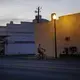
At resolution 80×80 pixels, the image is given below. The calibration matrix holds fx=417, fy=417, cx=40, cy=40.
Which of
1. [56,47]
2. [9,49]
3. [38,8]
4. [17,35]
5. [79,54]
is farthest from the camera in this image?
→ [38,8]

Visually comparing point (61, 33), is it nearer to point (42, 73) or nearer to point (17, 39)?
point (42, 73)

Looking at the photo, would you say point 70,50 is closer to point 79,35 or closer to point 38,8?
point 79,35

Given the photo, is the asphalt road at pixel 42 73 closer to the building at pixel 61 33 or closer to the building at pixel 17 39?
the building at pixel 61 33

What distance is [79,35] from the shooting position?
4206 cm

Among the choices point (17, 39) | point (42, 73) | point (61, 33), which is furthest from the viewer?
point (17, 39)

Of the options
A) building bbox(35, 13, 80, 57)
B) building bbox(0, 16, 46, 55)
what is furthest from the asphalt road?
building bbox(0, 16, 46, 55)

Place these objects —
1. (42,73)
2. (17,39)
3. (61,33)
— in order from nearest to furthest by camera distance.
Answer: (42,73), (61,33), (17,39)

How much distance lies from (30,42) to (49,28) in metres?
34.7

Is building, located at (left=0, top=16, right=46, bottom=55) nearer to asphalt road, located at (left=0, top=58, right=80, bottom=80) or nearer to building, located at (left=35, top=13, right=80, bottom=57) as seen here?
building, located at (left=35, top=13, right=80, bottom=57)

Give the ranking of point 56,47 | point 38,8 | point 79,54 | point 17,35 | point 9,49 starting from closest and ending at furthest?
point 79,54 → point 56,47 → point 9,49 → point 17,35 → point 38,8

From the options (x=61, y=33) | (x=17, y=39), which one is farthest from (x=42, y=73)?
(x=17, y=39)

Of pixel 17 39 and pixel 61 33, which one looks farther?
pixel 17 39

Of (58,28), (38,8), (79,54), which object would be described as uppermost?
(38,8)

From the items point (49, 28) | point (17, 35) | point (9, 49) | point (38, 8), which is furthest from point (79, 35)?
point (38, 8)
